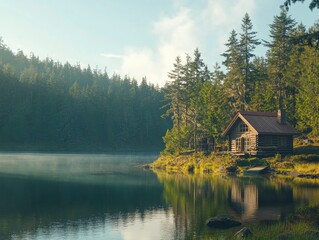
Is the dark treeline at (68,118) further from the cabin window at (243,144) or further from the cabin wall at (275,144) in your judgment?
the cabin wall at (275,144)

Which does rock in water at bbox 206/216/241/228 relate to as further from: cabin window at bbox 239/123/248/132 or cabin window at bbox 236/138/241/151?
cabin window at bbox 236/138/241/151

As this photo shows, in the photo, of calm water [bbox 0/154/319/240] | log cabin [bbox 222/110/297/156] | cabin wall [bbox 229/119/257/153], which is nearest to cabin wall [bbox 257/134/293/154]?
log cabin [bbox 222/110/297/156]

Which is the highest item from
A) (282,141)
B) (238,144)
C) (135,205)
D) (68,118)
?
(68,118)

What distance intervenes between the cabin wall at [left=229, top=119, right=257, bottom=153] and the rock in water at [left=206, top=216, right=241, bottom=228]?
130 feet

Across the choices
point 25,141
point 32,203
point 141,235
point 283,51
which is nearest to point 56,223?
point 141,235

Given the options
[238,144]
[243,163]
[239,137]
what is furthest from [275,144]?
[243,163]

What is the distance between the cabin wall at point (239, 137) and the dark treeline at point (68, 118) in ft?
282

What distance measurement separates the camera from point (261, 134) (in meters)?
62.6

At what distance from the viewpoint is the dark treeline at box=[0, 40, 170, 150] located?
144125 millimetres

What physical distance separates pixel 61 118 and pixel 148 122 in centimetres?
4093

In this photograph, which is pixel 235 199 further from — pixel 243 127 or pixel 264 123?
pixel 243 127

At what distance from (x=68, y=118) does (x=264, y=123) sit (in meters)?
102

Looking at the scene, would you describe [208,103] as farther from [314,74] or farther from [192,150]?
[314,74]

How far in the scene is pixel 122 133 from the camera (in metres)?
165
